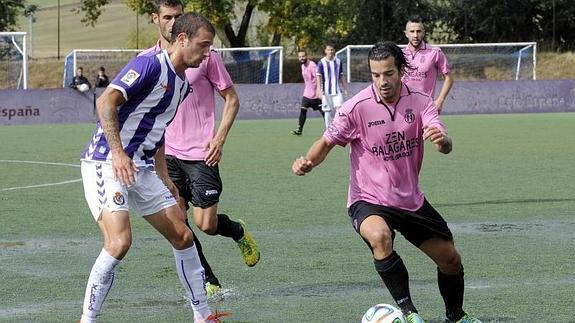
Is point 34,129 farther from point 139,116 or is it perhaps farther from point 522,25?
point 522,25

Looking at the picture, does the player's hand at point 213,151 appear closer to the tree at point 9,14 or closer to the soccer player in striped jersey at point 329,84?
the soccer player in striped jersey at point 329,84

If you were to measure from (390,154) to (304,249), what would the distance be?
347 centimetres

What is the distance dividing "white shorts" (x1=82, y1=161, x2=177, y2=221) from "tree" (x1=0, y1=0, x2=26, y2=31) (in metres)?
53.6

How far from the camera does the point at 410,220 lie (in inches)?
284

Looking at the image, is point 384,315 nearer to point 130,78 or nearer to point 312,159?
point 312,159

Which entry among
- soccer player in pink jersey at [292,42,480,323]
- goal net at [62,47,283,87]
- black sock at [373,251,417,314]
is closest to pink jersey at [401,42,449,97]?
soccer player in pink jersey at [292,42,480,323]

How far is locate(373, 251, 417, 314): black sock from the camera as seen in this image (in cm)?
701

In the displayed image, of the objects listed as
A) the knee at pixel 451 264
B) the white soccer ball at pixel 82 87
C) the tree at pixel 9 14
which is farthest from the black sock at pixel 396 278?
the tree at pixel 9 14

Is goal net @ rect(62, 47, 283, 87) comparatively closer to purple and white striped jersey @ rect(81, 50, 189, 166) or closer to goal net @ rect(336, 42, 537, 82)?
goal net @ rect(336, 42, 537, 82)

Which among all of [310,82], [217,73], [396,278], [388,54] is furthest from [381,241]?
[310,82]

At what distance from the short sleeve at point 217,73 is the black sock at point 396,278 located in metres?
2.59

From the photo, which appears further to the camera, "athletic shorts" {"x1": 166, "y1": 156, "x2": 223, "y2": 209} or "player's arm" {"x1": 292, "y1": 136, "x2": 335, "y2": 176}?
"athletic shorts" {"x1": 166, "y1": 156, "x2": 223, "y2": 209}

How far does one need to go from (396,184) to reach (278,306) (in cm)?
134

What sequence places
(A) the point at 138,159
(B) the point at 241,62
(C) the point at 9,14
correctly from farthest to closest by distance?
1. (C) the point at 9,14
2. (B) the point at 241,62
3. (A) the point at 138,159
